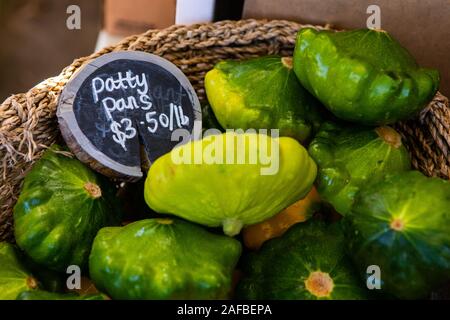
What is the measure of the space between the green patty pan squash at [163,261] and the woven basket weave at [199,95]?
0.89 ft

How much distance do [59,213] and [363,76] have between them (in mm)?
675

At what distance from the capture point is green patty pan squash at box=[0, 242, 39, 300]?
117 cm

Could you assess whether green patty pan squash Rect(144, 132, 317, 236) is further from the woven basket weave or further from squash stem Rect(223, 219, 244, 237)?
the woven basket weave

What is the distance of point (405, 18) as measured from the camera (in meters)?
1.58

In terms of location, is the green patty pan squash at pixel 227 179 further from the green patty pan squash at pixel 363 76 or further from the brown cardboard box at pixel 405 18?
the brown cardboard box at pixel 405 18

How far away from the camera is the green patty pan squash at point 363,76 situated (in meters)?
1.28

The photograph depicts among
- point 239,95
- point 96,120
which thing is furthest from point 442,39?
point 96,120

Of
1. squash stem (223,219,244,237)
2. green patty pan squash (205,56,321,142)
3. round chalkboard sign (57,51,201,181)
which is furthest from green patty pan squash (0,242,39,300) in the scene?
green patty pan squash (205,56,321,142)

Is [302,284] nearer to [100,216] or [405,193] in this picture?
[405,193]

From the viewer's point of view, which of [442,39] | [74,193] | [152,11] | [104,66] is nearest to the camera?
[74,193]

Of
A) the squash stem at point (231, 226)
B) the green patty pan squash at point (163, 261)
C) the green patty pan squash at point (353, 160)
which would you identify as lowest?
the green patty pan squash at point (163, 261)

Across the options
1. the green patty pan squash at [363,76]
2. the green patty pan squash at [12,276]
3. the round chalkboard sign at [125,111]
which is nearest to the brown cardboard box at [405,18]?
the green patty pan squash at [363,76]

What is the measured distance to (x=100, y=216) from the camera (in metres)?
1.32
